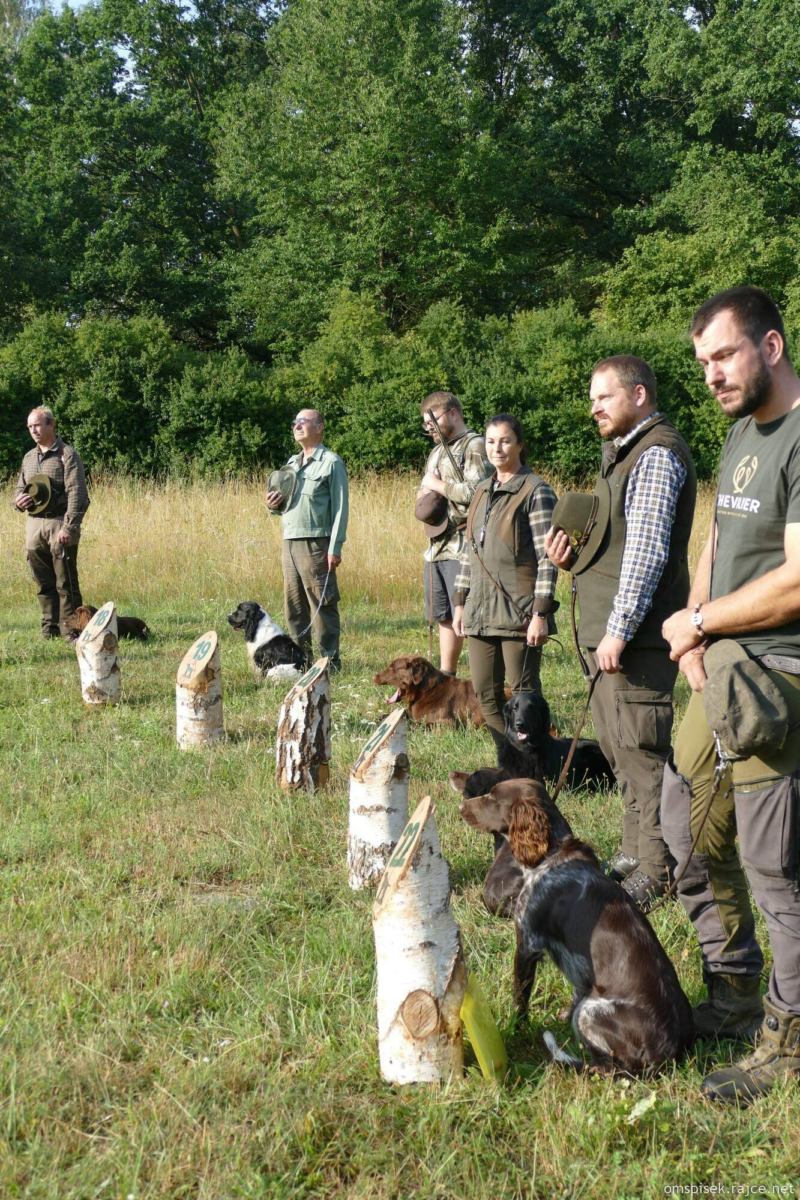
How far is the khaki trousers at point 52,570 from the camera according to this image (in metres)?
10.3

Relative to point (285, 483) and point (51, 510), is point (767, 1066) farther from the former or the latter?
point (51, 510)

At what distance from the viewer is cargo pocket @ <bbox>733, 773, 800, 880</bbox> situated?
2.72 metres

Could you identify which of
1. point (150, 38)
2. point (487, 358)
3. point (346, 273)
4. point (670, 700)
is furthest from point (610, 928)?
point (150, 38)

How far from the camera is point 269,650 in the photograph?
8.70 metres

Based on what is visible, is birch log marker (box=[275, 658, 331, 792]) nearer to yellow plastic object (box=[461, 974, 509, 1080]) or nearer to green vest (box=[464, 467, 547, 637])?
green vest (box=[464, 467, 547, 637])

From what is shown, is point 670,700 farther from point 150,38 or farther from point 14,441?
point 150,38

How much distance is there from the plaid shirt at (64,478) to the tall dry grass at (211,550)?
252 cm

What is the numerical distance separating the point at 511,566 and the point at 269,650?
11.9 ft

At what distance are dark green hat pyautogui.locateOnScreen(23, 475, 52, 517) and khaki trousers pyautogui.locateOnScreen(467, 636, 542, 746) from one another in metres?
5.94

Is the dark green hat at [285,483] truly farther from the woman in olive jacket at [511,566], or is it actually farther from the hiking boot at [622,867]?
the hiking boot at [622,867]

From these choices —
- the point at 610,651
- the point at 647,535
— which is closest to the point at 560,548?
the point at 647,535

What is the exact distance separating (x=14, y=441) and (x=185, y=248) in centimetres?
1467

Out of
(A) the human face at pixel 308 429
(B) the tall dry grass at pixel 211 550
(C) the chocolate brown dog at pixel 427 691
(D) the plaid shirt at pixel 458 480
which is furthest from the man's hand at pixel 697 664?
(B) the tall dry grass at pixel 211 550

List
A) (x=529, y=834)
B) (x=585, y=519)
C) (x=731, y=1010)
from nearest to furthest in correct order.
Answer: (x=731, y=1010) < (x=529, y=834) < (x=585, y=519)
